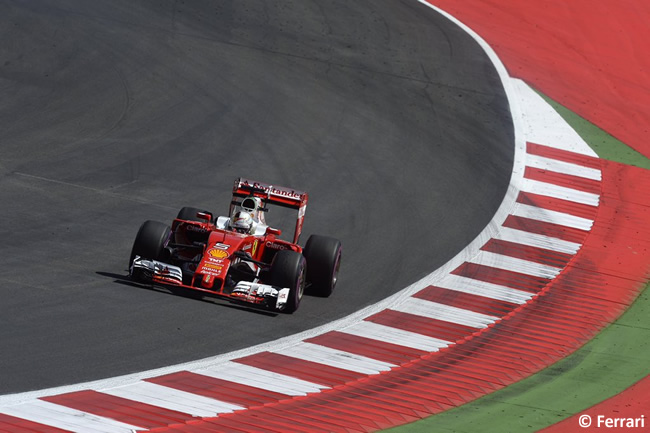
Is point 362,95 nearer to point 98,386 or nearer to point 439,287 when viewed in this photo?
point 439,287

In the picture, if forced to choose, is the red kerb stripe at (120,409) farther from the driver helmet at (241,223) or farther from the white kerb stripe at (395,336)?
the driver helmet at (241,223)

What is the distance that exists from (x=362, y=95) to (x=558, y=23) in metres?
8.94

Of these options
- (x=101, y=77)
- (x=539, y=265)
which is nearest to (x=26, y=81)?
(x=101, y=77)

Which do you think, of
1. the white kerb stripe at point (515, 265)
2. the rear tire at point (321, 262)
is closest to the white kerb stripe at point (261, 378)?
the rear tire at point (321, 262)

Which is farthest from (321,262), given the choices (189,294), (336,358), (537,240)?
(537,240)

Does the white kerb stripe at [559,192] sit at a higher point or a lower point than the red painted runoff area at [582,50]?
lower

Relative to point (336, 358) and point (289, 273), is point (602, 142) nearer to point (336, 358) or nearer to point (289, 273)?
point (289, 273)

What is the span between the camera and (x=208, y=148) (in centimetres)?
2211

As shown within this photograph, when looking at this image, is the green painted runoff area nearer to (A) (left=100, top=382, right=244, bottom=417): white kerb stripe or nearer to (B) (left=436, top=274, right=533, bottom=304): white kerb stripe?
(B) (left=436, top=274, right=533, bottom=304): white kerb stripe

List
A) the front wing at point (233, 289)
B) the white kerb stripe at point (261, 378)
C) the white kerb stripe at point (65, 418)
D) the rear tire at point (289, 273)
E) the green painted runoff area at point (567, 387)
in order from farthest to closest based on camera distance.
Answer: the rear tire at point (289, 273) < the front wing at point (233, 289) < the white kerb stripe at point (261, 378) < the green painted runoff area at point (567, 387) < the white kerb stripe at point (65, 418)

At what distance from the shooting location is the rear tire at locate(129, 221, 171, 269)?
602 inches

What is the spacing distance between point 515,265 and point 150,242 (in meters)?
6.66

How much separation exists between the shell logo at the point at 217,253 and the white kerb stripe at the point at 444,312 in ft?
9.05

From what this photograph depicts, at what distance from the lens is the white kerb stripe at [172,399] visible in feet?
39.9
